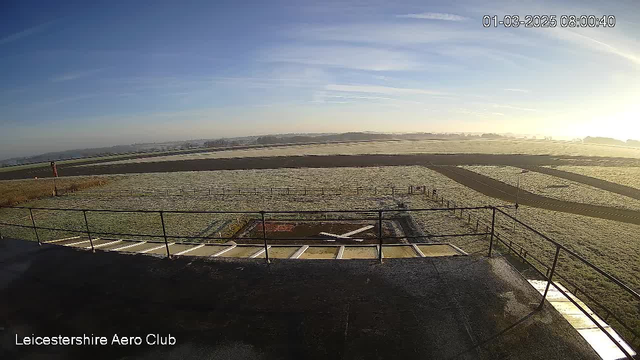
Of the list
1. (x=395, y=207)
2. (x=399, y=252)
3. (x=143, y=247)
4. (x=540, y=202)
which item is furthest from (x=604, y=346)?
(x=540, y=202)

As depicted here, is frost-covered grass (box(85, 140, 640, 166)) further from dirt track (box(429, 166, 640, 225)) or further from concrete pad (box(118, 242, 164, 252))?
concrete pad (box(118, 242, 164, 252))

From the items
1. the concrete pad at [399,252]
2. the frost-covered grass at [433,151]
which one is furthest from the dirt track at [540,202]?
the frost-covered grass at [433,151]

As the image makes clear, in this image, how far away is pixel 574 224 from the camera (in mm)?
20109

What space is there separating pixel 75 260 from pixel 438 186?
118 feet

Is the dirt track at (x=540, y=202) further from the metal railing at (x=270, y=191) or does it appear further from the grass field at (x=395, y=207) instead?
the metal railing at (x=270, y=191)

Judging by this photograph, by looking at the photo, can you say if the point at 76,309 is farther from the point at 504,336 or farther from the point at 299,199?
the point at 299,199

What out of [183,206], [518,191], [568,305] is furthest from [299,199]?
[518,191]

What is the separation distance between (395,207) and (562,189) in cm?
2454

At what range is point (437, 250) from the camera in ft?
40.9

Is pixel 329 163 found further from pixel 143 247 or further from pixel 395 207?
pixel 143 247

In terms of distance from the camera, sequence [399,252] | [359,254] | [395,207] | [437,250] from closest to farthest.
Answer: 1. [359,254]
2. [399,252]
3. [437,250]
4. [395,207]

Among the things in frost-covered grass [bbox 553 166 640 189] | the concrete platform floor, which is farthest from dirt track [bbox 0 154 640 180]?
the concrete platform floor

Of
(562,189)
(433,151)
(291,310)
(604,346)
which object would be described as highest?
(291,310)

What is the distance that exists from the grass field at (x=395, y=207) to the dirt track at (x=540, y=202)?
1.94m
